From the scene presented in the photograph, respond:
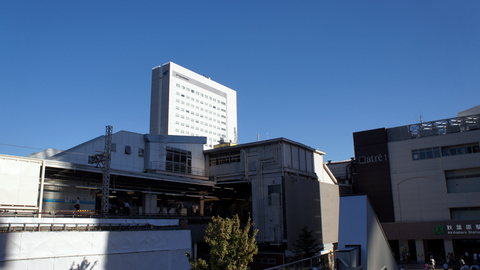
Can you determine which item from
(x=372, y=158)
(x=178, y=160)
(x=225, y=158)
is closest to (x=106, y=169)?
(x=178, y=160)

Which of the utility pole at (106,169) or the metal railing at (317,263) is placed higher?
the utility pole at (106,169)

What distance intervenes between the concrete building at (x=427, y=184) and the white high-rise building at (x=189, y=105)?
220 ft

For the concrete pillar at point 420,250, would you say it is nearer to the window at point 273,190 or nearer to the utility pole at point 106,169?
the window at point 273,190

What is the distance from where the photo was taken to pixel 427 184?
157ft

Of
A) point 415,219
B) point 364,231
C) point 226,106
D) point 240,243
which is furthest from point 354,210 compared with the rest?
point 226,106

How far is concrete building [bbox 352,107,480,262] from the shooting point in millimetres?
45125

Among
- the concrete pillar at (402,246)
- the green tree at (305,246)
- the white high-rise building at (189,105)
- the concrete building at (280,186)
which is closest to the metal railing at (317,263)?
the green tree at (305,246)

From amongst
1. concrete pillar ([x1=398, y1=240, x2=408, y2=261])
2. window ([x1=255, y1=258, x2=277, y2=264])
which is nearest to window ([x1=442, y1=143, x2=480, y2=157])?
concrete pillar ([x1=398, y1=240, x2=408, y2=261])

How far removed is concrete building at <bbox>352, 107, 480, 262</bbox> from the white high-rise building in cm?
6715

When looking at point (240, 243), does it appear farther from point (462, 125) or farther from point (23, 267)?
point (462, 125)

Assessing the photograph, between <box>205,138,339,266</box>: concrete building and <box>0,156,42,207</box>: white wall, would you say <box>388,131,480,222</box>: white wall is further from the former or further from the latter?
<box>0,156,42,207</box>: white wall

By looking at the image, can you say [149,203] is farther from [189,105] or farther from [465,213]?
[189,105]

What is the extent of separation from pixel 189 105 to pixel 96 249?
355 ft

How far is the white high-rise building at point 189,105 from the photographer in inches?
4840
